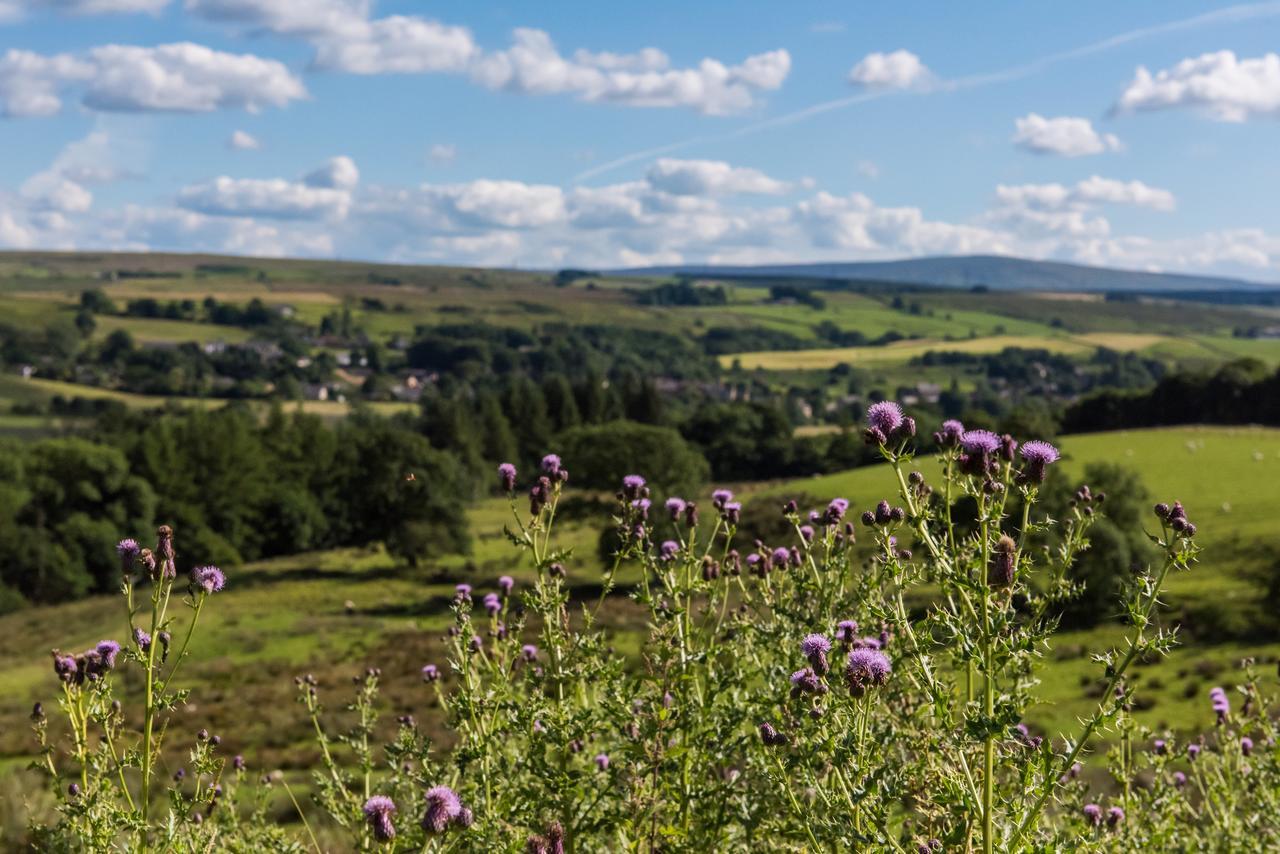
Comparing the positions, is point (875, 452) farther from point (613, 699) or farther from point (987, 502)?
point (613, 699)

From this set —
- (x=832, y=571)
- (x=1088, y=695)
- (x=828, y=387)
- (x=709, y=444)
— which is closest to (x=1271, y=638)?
(x=1088, y=695)

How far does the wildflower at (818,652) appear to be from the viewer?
5.52 m

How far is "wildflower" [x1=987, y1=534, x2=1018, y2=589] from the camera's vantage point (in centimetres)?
487

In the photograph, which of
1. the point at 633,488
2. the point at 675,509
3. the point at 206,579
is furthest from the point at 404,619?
the point at 206,579

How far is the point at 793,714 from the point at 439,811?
2190mm

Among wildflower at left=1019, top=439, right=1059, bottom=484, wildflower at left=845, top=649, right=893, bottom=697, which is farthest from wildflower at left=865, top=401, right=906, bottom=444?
wildflower at left=845, top=649, right=893, bottom=697

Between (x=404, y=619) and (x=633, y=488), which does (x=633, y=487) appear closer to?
(x=633, y=488)

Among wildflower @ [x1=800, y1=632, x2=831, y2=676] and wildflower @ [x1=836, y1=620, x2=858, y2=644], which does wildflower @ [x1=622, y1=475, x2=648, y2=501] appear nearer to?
wildflower @ [x1=836, y1=620, x2=858, y2=644]

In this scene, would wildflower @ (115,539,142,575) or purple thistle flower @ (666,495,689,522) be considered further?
purple thistle flower @ (666,495,689,522)

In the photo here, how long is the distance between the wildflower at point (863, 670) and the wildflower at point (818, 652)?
0.27 meters

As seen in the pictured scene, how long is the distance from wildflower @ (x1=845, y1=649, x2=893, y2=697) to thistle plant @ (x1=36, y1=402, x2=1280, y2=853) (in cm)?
1

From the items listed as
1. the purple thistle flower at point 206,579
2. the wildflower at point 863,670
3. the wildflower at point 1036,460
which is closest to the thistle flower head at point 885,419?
the wildflower at point 1036,460

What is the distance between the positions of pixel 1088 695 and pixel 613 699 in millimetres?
38441

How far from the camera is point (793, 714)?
6.23 meters
